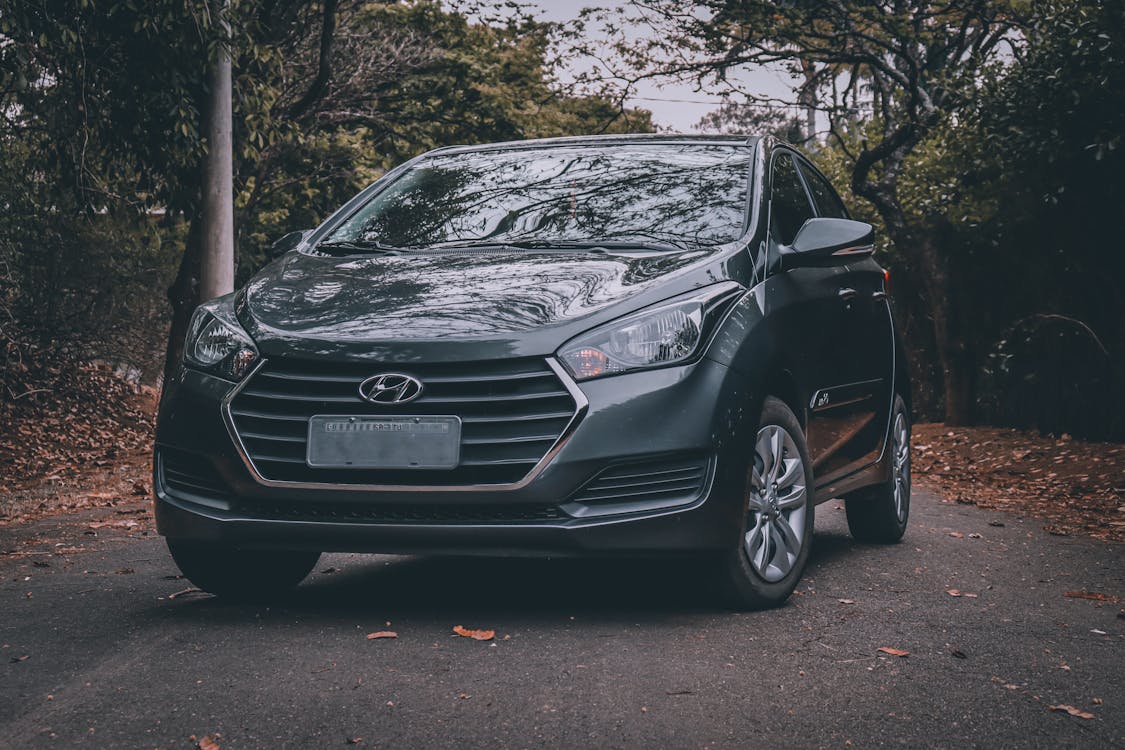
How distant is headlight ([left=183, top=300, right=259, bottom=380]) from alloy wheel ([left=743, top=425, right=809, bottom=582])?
177 cm

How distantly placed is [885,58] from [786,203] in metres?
13.6

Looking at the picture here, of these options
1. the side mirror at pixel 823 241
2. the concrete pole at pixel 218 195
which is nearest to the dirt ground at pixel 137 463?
the concrete pole at pixel 218 195

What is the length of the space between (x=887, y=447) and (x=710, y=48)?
1242 centimetres

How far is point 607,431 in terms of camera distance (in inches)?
171

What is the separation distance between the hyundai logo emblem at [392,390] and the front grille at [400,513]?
35cm

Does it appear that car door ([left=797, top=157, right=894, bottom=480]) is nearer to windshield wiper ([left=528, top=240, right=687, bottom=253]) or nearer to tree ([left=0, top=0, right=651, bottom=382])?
windshield wiper ([left=528, top=240, right=687, bottom=253])

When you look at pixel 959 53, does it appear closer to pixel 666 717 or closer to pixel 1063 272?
pixel 1063 272

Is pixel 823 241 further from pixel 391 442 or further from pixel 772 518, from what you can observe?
pixel 391 442

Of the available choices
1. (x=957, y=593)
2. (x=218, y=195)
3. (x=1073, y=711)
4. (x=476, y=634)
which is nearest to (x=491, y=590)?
(x=476, y=634)

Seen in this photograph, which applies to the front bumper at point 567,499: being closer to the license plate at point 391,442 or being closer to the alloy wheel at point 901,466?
the license plate at point 391,442

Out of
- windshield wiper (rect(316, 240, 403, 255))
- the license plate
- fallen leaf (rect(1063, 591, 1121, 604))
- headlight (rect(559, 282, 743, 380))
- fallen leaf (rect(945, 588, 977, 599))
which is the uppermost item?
windshield wiper (rect(316, 240, 403, 255))

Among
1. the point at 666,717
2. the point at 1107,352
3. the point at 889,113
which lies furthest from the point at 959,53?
the point at 666,717

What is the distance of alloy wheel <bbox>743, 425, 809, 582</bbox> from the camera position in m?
4.86

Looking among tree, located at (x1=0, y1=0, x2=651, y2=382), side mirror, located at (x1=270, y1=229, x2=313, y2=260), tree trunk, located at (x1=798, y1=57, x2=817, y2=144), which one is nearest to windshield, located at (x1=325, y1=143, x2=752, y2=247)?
side mirror, located at (x1=270, y1=229, x2=313, y2=260)
